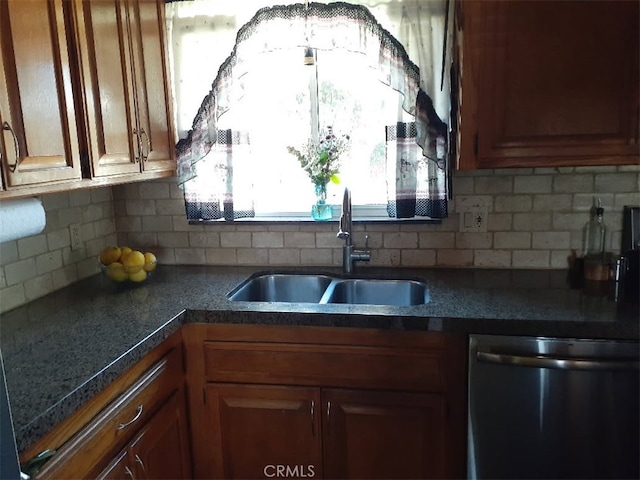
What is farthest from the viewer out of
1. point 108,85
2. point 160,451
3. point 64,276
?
point 64,276

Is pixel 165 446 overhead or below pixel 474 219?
below

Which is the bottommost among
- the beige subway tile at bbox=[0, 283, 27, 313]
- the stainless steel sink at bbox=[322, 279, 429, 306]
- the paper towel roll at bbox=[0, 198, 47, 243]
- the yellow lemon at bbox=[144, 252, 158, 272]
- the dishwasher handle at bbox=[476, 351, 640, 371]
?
the dishwasher handle at bbox=[476, 351, 640, 371]

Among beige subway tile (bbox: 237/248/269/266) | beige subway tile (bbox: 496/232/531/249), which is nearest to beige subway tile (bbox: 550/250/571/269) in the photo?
beige subway tile (bbox: 496/232/531/249)

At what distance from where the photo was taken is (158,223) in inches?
92.7

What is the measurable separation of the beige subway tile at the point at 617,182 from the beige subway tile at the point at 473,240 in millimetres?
453

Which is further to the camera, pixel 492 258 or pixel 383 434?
pixel 492 258

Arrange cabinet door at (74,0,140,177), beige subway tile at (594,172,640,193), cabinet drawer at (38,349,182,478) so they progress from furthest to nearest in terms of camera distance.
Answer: beige subway tile at (594,172,640,193)
cabinet door at (74,0,140,177)
cabinet drawer at (38,349,182,478)

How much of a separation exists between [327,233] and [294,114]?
548mm

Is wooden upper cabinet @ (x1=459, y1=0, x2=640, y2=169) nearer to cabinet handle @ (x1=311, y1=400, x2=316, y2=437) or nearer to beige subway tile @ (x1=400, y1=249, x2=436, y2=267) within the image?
beige subway tile @ (x1=400, y1=249, x2=436, y2=267)

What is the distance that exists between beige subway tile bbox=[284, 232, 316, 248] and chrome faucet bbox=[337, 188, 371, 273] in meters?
0.16

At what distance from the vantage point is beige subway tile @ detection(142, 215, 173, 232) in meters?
2.35

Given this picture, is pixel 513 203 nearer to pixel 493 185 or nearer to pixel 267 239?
pixel 493 185

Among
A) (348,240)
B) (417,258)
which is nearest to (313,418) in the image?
(348,240)

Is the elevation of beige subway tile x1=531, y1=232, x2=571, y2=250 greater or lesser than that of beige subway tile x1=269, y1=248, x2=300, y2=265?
greater
